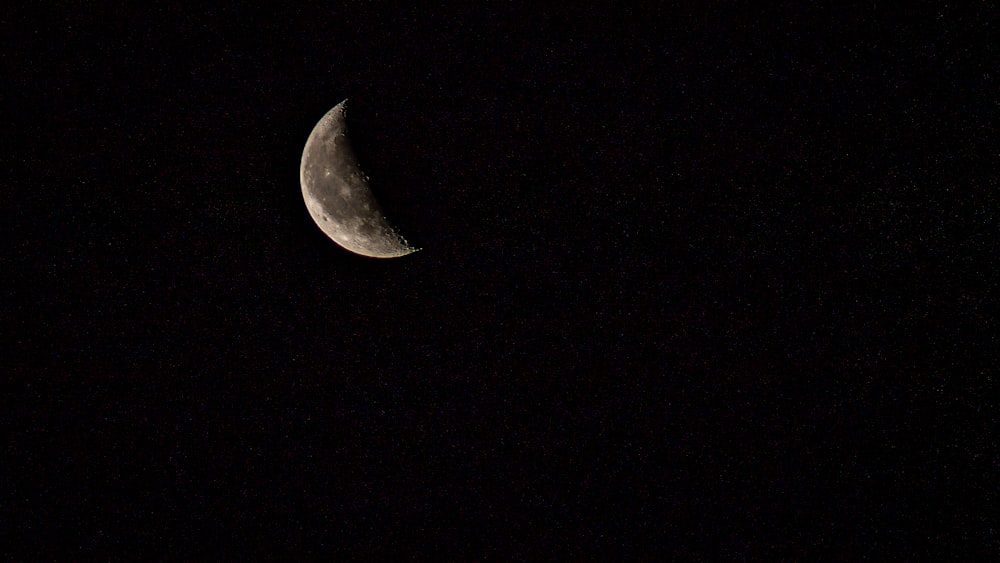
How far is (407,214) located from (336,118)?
1.95 feet

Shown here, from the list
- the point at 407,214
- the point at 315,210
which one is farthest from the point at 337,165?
the point at 407,214

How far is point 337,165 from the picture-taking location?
8.62 feet

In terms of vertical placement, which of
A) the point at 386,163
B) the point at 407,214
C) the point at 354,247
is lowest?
the point at 354,247

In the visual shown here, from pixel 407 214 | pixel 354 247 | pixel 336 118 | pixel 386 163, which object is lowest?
pixel 354 247

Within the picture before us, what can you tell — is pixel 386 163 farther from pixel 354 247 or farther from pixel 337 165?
pixel 354 247

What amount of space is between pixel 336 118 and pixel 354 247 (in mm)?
660

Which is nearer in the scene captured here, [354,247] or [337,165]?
[337,165]

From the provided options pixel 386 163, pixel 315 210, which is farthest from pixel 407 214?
pixel 315 210

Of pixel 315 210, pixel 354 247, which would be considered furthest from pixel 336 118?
pixel 354 247

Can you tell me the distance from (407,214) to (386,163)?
0.93 feet

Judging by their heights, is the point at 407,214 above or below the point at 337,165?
below

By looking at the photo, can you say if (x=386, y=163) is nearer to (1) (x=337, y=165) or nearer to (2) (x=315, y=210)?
(1) (x=337, y=165)

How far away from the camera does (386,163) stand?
2783 mm

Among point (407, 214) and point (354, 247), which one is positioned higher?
point (407, 214)
